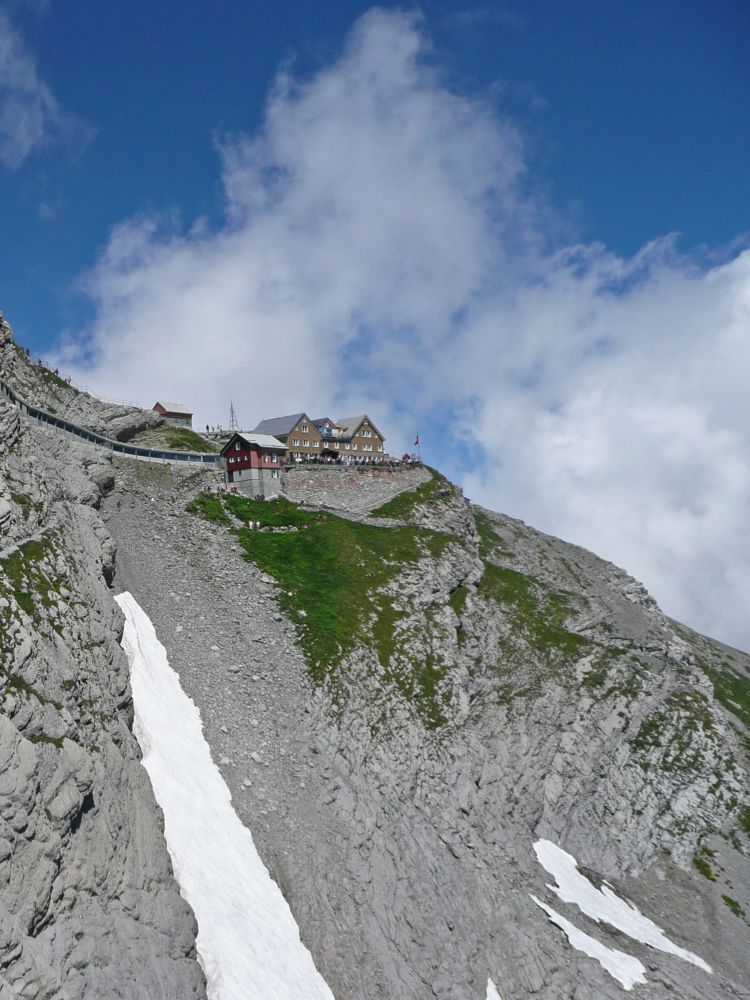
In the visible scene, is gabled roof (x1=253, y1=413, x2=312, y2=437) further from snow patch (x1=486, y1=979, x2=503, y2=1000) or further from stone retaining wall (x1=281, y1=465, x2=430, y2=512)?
snow patch (x1=486, y1=979, x2=503, y2=1000)

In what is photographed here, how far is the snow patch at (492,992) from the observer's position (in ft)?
130

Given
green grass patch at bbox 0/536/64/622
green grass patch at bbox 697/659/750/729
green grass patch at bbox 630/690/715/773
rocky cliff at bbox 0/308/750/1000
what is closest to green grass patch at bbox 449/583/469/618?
rocky cliff at bbox 0/308/750/1000

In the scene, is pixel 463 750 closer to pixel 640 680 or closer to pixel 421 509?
pixel 640 680

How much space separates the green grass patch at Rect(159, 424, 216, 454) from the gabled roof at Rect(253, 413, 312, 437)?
9959 mm

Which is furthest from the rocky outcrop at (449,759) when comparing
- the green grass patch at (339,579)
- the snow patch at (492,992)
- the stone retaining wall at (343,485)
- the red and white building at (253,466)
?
the red and white building at (253,466)

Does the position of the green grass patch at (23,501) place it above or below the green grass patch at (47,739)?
above

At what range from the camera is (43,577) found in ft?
122

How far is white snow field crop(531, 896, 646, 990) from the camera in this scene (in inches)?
1742

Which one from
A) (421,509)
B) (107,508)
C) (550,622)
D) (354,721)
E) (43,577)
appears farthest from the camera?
(421,509)

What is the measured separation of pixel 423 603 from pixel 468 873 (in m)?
26.6

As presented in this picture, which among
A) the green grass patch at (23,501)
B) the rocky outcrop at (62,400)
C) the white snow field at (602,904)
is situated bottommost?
the white snow field at (602,904)

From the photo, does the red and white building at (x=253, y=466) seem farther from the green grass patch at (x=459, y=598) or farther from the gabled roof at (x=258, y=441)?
the green grass patch at (x=459, y=598)

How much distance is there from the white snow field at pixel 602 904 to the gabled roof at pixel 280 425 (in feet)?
218

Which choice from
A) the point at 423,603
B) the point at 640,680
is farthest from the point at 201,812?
the point at 640,680
